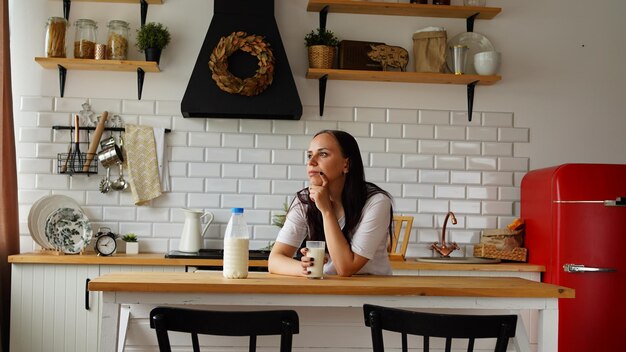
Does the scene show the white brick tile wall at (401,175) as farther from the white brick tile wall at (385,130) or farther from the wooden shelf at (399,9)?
the wooden shelf at (399,9)

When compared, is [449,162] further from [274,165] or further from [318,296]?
[318,296]

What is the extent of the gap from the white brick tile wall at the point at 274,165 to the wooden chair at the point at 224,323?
2743mm

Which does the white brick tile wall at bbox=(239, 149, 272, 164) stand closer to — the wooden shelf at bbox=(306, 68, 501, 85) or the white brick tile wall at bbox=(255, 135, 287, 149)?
the white brick tile wall at bbox=(255, 135, 287, 149)

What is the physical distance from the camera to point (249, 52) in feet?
15.7

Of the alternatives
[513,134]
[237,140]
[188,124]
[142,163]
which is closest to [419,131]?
[513,134]

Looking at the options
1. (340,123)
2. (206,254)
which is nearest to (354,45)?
(340,123)

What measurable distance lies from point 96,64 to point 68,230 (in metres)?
1.02

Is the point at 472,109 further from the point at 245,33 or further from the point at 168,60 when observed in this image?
the point at 168,60

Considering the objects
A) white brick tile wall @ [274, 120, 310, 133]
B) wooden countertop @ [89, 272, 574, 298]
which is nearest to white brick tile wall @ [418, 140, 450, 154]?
white brick tile wall @ [274, 120, 310, 133]

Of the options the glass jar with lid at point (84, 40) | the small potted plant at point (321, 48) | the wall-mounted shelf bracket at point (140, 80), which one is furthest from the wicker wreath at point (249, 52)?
the glass jar with lid at point (84, 40)

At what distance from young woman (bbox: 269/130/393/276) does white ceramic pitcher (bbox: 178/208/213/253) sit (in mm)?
1670

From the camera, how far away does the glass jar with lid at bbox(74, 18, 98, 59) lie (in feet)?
15.9

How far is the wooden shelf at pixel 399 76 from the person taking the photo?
4887mm

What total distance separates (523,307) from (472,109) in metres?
2.79
